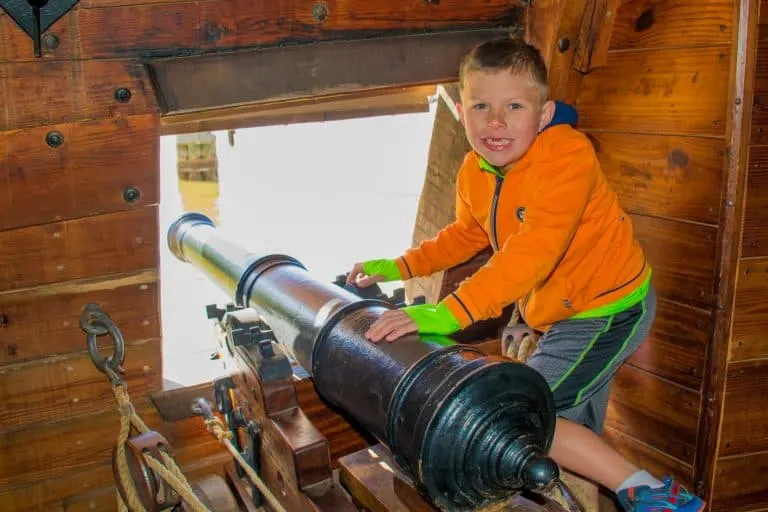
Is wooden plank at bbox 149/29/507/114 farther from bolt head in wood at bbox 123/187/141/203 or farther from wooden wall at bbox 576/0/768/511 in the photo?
wooden wall at bbox 576/0/768/511

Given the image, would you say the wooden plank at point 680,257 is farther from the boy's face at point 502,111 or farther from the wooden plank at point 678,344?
the boy's face at point 502,111

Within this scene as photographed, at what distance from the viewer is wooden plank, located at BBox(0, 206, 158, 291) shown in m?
2.20

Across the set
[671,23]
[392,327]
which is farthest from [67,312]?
[671,23]

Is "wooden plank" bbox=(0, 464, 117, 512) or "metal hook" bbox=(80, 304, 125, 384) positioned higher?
"metal hook" bbox=(80, 304, 125, 384)

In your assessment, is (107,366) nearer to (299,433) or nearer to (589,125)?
(299,433)

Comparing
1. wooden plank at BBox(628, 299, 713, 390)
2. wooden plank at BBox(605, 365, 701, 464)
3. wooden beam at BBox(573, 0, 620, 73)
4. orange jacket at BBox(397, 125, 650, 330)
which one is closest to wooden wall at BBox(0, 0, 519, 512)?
wooden beam at BBox(573, 0, 620, 73)

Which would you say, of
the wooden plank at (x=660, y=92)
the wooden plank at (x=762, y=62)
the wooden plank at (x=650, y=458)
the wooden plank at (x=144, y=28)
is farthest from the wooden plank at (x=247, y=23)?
the wooden plank at (x=650, y=458)

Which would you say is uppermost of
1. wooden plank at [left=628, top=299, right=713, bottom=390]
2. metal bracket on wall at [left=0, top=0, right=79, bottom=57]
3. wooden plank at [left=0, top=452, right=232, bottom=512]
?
metal bracket on wall at [left=0, top=0, right=79, bottom=57]

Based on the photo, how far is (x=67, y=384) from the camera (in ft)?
7.95

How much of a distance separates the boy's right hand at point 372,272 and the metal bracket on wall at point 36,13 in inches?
41.7

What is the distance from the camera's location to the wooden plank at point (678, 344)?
2455mm

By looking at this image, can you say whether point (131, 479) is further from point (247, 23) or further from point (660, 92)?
point (660, 92)

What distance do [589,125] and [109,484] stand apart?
2.05 m

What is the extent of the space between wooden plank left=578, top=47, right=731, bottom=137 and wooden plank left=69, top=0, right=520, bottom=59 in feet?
1.50
